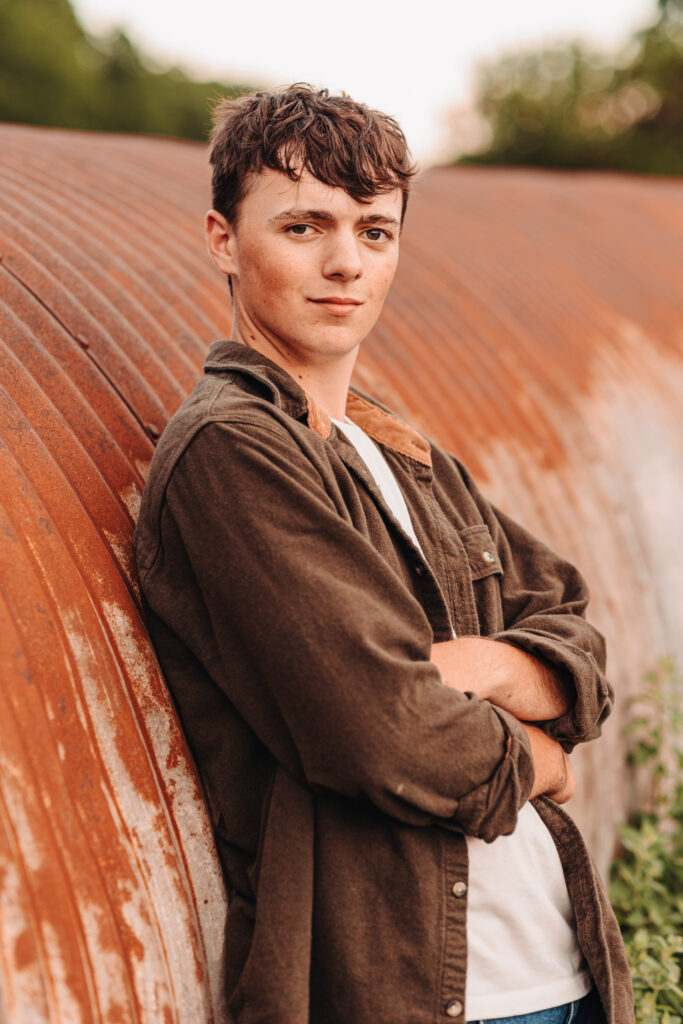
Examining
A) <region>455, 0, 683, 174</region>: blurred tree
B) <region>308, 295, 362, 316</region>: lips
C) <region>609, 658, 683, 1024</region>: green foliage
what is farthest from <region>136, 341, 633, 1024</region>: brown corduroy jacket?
<region>455, 0, 683, 174</region>: blurred tree

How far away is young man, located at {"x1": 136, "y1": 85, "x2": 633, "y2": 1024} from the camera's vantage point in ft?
5.74

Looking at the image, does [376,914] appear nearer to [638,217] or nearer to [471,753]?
[471,753]

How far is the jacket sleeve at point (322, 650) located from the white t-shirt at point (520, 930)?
0.46ft

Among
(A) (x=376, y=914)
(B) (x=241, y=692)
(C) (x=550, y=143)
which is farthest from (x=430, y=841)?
(C) (x=550, y=143)

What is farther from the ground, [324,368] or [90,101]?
[90,101]

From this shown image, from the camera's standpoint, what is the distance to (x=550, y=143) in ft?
110

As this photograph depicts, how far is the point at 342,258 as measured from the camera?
2098 mm

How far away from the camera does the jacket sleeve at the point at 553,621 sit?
87.0 inches

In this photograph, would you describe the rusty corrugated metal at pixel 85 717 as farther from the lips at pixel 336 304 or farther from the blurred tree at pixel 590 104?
the blurred tree at pixel 590 104

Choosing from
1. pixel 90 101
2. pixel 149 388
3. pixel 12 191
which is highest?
pixel 90 101

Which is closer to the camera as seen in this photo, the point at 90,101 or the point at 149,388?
the point at 149,388

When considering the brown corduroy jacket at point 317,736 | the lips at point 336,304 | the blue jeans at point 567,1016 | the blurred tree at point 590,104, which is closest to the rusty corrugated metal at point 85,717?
the brown corduroy jacket at point 317,736

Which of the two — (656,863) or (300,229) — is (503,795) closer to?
(300,229)

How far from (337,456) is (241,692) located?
562 mm
